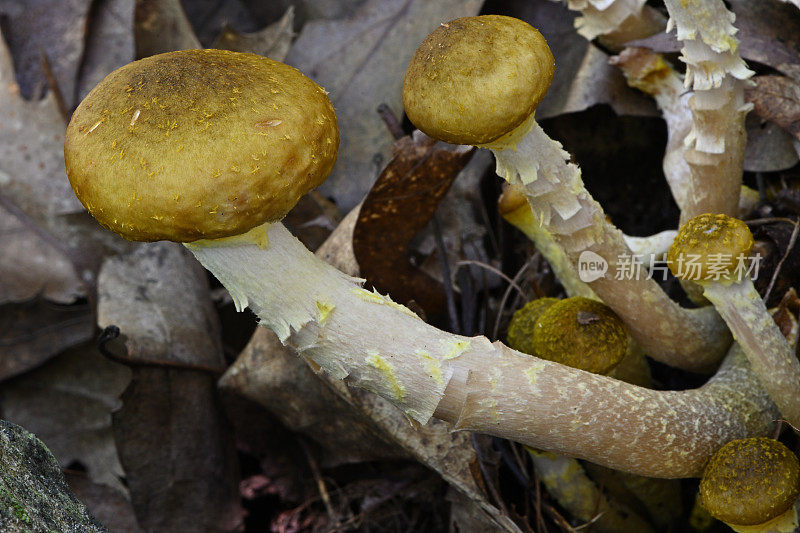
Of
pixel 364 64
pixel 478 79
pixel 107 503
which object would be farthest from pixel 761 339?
pixel 107 503

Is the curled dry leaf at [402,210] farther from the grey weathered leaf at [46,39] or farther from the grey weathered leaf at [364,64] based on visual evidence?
the grey weathered leaf at [46,39]

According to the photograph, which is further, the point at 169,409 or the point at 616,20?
the point at 169,409

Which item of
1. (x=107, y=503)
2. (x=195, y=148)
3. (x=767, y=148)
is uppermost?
(x=195, y=148)

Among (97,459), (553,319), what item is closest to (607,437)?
(553,319)

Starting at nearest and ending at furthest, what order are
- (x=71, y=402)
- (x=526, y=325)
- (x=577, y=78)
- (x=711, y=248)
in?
(x=711, y=248) < (x=526, y=325) < (x=577, y=78) < (x=71, y=402)

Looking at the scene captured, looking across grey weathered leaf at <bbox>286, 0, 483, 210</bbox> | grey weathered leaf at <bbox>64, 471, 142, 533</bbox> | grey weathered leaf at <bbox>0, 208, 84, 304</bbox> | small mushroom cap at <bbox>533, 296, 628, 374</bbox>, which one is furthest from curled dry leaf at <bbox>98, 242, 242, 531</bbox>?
small mushroom cap at <bbox>533, 296, 628, 374</bbox>

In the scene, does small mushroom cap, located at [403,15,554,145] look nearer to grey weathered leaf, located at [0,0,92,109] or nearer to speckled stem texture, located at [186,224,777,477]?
speckled stem texture, located at [186,224,777,477]

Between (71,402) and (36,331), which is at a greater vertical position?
(36,331)

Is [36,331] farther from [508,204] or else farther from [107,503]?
[508,204]
